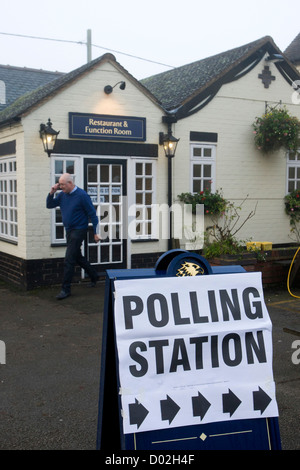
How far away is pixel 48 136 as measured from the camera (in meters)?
9.01

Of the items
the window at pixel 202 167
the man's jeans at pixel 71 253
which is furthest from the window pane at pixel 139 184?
the man's jeans at pixel 71 253

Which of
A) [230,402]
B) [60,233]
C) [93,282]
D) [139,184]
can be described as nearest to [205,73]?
[139,184]

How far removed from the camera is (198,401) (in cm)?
286

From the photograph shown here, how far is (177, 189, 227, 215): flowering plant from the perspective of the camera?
1080 centimetres

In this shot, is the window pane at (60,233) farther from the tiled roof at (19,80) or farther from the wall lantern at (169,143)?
the tiled roof at (19,80)

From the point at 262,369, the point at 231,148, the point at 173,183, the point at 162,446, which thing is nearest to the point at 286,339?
the point at 262,369

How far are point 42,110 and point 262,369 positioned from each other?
7.30 meters

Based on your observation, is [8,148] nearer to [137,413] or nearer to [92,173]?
[92,173]

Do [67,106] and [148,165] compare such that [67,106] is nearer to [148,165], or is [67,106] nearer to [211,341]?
[148,165]

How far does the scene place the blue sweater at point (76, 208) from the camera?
848 cm

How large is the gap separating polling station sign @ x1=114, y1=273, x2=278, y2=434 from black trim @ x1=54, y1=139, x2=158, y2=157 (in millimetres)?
6918

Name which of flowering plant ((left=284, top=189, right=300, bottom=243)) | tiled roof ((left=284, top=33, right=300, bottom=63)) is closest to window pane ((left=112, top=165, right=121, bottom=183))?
flowering plant ((left=284, top=189, right=300, bottom=243))

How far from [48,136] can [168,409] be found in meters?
6.97

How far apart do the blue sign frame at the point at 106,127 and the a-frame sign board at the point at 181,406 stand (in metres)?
6.90
